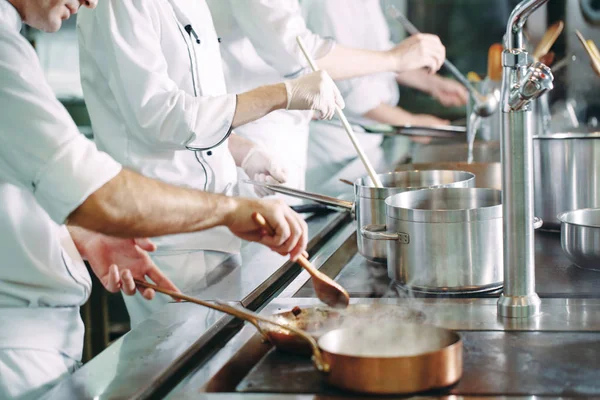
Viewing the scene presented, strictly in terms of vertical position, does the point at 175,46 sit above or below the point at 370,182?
above

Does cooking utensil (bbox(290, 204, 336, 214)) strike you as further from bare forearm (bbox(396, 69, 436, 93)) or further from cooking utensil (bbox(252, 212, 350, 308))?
bare forearm (bbox(396, 69, 436, 93))

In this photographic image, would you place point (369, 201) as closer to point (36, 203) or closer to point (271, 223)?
point (271, 223)

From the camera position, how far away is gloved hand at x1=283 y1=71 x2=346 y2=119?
6.37 feet

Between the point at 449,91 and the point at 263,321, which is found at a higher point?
the point at 449,91

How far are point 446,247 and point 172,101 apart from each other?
83 cm

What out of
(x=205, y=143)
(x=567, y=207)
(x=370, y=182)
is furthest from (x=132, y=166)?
(x=567, y=207)

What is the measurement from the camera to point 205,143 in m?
1.87

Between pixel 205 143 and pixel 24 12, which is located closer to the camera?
pixel 24 12

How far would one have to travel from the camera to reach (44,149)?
992 millimetres

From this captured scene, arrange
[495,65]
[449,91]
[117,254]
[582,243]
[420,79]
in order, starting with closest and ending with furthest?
[582,243], [117,254], [495,65], [449,91], [420,79]

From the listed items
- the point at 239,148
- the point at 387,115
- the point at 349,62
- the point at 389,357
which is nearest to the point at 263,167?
the point at 239,148

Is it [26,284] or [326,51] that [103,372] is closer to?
[26,284]

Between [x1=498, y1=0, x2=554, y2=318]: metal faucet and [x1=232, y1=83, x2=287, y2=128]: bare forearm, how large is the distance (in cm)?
86

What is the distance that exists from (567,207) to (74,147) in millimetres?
1190
